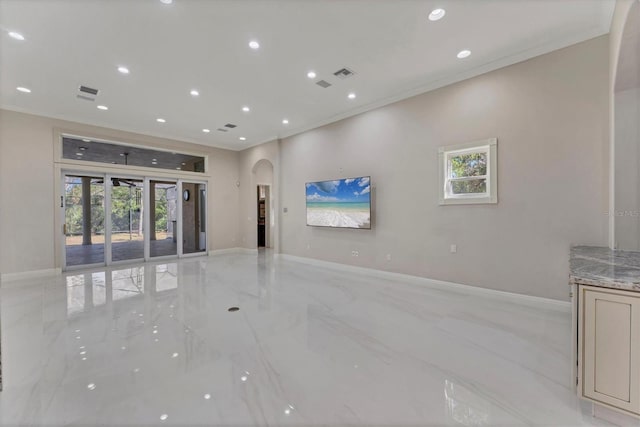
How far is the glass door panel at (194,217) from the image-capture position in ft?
26.7

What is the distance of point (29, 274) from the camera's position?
5492mm

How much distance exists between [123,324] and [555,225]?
565 centimetres

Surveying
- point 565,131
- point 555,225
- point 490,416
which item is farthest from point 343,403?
point 565,131

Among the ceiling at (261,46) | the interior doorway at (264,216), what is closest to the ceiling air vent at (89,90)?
the ceiling at (261,46)

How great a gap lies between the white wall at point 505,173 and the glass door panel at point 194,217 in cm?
517

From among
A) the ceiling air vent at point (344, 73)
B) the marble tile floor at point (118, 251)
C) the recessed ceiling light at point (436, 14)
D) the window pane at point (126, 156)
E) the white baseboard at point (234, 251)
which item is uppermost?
the ceiling air vent at point (344, 73)

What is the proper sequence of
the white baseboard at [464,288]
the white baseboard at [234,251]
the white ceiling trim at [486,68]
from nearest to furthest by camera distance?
the white ceiling trim at [486,68] < the white baseboard at [464,288] < the white baseboard at [234,251]

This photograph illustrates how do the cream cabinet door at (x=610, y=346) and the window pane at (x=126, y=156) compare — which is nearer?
the cream cabinet door at (x=610, y=346)

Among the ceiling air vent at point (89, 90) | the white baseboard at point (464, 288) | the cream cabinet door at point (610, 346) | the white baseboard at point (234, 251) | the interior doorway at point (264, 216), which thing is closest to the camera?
the cream cabinet door at point (610, 346)

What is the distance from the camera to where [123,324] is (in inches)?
125

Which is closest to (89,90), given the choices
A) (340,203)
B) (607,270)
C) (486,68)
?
(340,203)

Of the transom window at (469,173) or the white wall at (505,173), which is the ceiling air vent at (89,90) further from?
the transom window at (469,173)

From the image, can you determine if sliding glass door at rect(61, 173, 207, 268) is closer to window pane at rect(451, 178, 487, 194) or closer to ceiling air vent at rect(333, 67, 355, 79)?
ceiling air vent at rect(333, 67, 355, 79)

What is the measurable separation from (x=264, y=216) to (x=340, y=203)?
5304 millimetres
